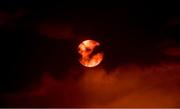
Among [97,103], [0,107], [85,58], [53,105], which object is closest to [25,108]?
[0,107]

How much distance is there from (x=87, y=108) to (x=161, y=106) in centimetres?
355

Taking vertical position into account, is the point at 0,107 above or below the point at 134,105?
below

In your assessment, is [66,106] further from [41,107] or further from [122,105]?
[122,105]

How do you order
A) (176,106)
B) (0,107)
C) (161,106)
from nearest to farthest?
(0,107)
(176,106)
(161,106)

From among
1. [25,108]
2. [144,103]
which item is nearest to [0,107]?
[25,108]

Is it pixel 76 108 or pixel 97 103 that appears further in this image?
pixel 97 103

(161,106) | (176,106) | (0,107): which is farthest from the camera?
(161,106)

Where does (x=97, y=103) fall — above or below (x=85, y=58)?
below

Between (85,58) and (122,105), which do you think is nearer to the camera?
(85,58)

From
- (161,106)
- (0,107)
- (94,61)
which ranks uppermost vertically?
(94,61)

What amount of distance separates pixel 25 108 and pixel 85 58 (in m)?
3.28

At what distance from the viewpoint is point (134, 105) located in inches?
626

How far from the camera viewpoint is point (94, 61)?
14.7 metres

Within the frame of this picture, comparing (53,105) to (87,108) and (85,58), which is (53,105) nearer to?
(87,108)
